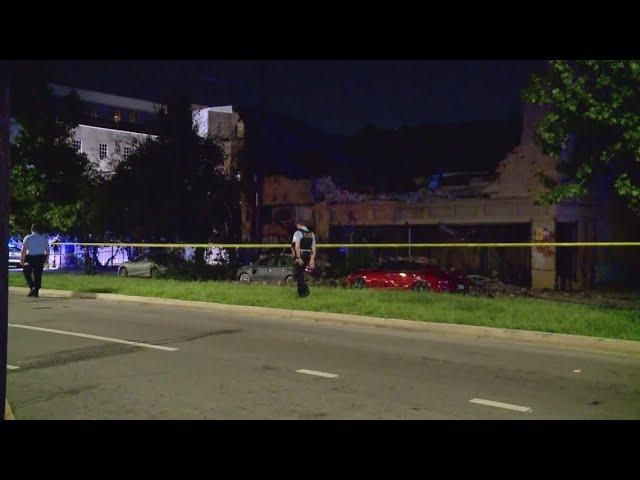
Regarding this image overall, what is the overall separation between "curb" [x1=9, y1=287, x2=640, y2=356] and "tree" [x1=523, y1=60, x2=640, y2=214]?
4299 millimetres

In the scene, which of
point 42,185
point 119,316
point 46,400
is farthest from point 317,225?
point 46,400

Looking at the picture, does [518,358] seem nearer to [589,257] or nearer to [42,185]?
[589,257]

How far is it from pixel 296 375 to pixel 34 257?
1092 cm

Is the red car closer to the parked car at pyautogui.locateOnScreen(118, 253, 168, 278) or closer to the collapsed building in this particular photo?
the collapsed building

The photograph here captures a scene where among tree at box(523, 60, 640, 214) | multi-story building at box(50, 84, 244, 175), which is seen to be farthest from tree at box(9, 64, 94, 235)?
tree at box(523, 60, 640, 214)

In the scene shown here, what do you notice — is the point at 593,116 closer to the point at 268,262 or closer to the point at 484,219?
the point at 484,219

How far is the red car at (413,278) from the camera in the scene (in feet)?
64.9

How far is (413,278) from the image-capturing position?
20.0 metres

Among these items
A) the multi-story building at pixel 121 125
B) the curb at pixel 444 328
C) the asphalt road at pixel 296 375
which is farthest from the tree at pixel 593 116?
the multi-story building at pixel 121 125

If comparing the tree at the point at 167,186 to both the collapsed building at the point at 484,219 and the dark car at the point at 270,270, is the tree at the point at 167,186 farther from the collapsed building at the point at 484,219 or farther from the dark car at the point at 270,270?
the collapsed building at the point at 484,219

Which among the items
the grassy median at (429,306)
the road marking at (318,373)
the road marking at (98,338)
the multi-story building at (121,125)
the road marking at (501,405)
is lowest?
the road marking at (501,405)

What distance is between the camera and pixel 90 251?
27.0 meters

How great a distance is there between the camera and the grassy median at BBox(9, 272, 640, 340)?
10.4 meters

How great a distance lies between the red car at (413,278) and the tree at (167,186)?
29.2 feet
